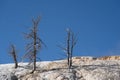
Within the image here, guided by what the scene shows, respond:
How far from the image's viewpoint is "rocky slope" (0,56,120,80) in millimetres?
61219

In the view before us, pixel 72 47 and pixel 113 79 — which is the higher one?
pixel 72 47

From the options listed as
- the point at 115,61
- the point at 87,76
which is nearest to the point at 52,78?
the point at 87,76

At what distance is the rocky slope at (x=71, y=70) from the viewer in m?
61.2

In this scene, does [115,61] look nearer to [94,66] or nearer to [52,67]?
[94,66]

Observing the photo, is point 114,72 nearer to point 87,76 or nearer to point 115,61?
point 87,76

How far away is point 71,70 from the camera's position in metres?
64.1

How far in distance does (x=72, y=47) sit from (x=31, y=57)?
677 cm

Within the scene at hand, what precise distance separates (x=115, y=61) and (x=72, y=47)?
26.3ft

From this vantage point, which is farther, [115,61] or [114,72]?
[115,61]

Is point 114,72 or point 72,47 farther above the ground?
point 72,47

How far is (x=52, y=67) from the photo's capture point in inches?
2680

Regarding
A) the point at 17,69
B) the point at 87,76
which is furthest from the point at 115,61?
the point at 17,69

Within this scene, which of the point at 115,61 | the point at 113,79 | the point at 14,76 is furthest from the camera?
the point at 115,61

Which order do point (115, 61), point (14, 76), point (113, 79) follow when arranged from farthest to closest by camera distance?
1. point (115, 61)
2. point (14, 76)
3. point (113, 79)
